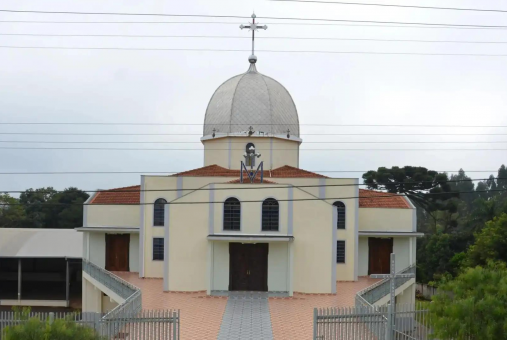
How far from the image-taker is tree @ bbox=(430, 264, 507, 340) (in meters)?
12.8

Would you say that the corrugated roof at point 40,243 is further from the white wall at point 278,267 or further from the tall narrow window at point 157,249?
the white wall at point 278,267

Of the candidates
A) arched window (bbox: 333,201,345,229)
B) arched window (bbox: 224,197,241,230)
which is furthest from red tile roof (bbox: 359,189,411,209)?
arched window (bbox: 224,197,241,230)

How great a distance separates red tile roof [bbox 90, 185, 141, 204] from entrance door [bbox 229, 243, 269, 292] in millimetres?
8661

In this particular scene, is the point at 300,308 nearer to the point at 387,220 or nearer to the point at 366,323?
the point at 366,323

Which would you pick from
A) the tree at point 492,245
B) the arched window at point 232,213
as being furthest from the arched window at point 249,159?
the tree at point 492,245

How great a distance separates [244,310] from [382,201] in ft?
45.2

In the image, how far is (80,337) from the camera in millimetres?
11477

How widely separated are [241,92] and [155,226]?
30.0 feet

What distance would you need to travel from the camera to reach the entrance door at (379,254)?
1288 inches

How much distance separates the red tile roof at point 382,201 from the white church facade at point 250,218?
6 centimetres

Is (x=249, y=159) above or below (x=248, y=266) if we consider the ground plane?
above

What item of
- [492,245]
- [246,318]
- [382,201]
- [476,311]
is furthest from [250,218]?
[492,245]

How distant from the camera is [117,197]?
3359 cm

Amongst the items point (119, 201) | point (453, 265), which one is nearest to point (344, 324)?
point (119, 201)
